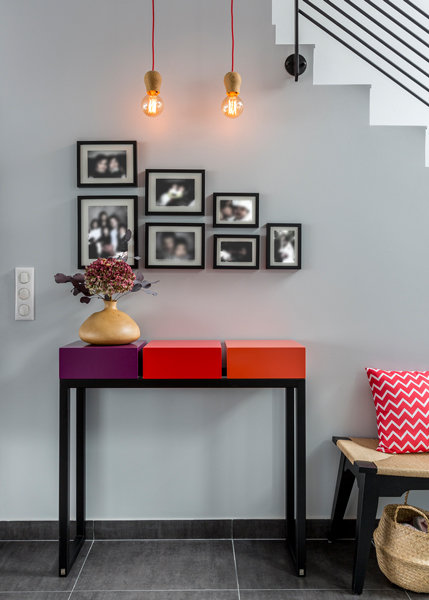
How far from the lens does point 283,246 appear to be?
2203mm

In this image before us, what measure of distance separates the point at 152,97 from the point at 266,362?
1.25m

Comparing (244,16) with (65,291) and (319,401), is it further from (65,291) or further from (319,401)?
(319,401)

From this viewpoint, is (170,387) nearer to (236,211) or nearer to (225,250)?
(225,250)

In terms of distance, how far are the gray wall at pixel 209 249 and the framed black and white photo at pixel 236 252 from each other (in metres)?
0.06

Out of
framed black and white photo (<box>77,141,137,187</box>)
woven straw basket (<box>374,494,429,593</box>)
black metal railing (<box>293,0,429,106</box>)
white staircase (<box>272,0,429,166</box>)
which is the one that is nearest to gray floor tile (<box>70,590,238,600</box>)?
woven straw basket (<box>374,494,429,593</box>)

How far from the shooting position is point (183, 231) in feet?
7.23

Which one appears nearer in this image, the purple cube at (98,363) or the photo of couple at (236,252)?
the purple cube at (98,363)

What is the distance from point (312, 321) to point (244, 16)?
1.50 m

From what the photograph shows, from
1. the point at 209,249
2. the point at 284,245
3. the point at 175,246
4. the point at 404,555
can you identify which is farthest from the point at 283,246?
the point at 404,555

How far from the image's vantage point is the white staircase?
2.22 metres

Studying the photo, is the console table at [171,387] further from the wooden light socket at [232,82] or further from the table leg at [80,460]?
the wooden light socket at [232,82]

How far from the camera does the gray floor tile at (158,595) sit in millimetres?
1759

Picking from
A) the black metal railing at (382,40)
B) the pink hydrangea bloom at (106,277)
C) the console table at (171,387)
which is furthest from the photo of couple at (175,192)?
the console table at (171,387)

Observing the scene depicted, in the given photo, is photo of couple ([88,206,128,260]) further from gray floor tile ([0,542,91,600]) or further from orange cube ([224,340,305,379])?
gray floor tile ([0,542,91,600])
